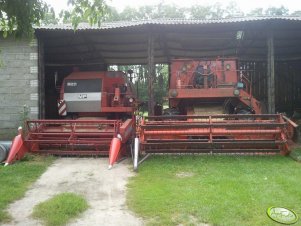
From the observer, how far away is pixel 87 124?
8680 mm

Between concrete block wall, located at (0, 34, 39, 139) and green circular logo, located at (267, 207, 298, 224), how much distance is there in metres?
8.11

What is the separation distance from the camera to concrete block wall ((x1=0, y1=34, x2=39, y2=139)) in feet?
36.7

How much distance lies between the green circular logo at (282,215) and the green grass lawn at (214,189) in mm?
88

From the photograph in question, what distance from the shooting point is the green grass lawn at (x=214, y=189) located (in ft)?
15.6

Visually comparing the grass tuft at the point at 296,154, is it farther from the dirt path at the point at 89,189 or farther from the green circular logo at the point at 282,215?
the dirt path at the point at 89,189

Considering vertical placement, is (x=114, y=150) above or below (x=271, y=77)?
below

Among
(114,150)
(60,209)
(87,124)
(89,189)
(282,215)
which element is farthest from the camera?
(87,124)

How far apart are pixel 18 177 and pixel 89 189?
4.97 feet

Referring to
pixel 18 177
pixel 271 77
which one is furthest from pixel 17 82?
pixel 271 77

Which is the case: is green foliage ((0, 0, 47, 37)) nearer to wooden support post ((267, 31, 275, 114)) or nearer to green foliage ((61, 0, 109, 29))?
green foliage ((61, 0, 109, 29))

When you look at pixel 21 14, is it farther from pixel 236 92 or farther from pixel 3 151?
pixel 236 92

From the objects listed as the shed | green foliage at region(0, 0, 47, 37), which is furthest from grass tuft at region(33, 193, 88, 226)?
the shed

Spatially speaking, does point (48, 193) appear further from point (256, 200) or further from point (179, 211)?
point (256, 200)

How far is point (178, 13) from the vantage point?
4594cm
